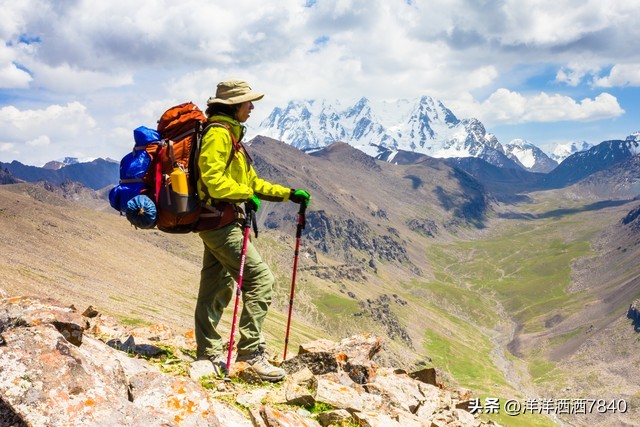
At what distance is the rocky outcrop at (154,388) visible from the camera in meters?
5.75

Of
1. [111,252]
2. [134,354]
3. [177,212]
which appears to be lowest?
[111,252]

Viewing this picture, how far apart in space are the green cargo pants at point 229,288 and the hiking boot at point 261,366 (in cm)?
14

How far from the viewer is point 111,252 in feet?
581

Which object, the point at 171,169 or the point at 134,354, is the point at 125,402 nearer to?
the point at 171,169

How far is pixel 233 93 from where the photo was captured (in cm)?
1108

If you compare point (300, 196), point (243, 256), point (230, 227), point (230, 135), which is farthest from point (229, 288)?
point (230, 135)

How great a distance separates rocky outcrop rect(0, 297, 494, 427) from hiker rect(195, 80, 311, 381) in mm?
793

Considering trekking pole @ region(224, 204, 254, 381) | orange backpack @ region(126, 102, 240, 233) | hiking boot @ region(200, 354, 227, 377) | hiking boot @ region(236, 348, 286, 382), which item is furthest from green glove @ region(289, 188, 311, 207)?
hiking boot @ region(200, 354, 227, 377)

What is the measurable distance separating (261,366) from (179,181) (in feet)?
15.4

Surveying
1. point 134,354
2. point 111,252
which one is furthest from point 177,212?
point 111,252

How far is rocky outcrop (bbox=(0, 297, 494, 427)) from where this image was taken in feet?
18.9

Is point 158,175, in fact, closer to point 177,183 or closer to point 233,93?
point 177,183

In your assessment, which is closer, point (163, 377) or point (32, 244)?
point (163, 377)

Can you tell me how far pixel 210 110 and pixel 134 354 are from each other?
21.2 feet
